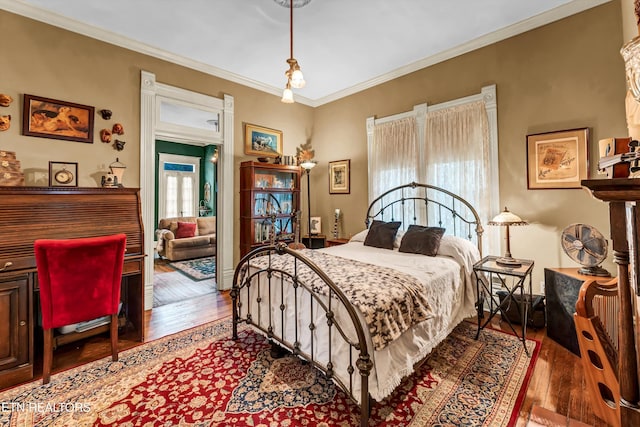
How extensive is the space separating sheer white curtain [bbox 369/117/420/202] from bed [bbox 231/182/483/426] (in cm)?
81

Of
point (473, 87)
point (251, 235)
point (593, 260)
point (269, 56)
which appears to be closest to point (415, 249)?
point (593, 260)

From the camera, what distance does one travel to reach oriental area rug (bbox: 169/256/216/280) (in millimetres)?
5059

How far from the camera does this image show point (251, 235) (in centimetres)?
422

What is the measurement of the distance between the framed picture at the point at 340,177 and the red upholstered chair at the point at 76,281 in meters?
3.29

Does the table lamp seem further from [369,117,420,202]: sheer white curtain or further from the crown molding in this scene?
the crown molding

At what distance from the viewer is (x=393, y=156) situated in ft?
13.5

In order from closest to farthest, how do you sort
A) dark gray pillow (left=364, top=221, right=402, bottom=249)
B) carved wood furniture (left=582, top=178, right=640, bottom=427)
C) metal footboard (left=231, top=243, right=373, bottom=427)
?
carved wood furniture (left=582, top=178, right=640, bottom=427) < metal footboard (left=231, top=243, right=373, bottom=427) < dark gray pillow (left=364, top=221, right=402, bottom=249)

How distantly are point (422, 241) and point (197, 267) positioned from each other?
449cm

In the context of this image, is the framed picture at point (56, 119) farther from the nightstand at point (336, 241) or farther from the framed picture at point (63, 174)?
the nightstand at point (336, 241)

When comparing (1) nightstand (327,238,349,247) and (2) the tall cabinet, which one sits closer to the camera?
(2) the tall cabinet

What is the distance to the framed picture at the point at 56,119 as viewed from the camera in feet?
9.07

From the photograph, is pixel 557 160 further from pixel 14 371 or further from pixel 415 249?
pixel 14 371

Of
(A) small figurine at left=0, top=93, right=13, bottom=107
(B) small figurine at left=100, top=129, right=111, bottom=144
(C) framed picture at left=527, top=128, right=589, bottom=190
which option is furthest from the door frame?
(C) framed picture at left=527, top=128, right=589, bottom=190

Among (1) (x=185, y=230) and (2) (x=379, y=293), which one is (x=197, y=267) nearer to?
(1) (x=185, y=230)
